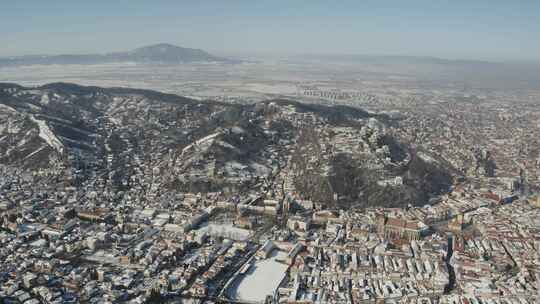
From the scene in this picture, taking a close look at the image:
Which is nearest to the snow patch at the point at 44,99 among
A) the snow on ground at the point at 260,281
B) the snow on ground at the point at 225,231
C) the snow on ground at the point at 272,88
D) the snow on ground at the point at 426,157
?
the snow on ground at the point at 225,231

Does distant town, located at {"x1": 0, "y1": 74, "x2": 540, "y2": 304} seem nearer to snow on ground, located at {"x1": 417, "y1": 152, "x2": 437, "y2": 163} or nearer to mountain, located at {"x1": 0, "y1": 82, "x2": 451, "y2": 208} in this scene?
mountain, located at {"x1": 0, "y1": 82, "x2": 451, "y2": 208}

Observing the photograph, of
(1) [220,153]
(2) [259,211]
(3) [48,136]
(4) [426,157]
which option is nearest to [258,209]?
(2) [259,211]

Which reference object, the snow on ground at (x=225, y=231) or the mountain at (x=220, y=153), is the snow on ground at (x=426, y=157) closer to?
the mountain at (x=220, y=153)

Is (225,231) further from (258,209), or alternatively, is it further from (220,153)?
(220,153)

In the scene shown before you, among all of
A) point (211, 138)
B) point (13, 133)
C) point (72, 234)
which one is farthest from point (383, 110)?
point (72, 234)

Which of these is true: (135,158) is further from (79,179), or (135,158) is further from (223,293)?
(223,293)

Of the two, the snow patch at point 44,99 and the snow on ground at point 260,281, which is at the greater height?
the snow patch at point 44,99
